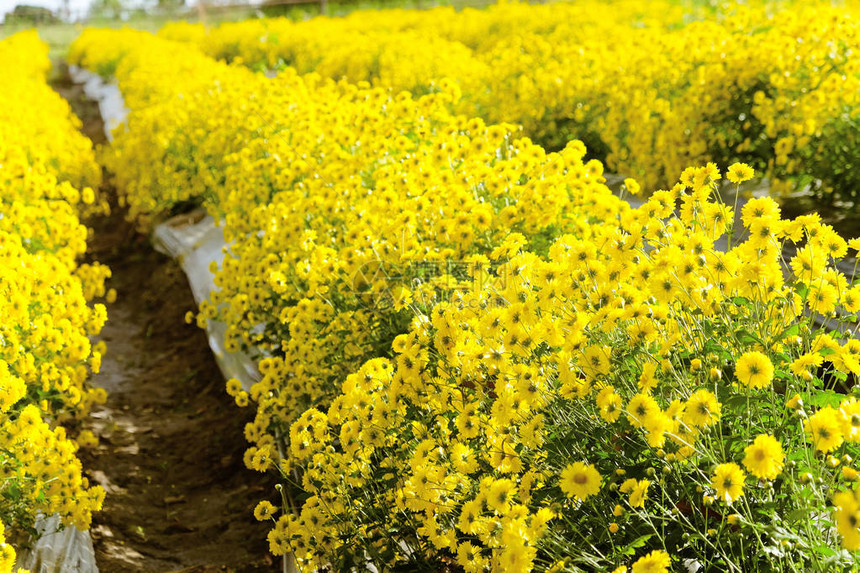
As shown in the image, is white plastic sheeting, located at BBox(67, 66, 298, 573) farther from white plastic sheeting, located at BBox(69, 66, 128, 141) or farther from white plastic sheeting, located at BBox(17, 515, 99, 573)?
white plastic sheeting, located at BBox(69, 66, 128, 141)

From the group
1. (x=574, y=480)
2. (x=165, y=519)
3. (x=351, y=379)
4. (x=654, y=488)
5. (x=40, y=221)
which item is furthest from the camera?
(x=40, y=221)

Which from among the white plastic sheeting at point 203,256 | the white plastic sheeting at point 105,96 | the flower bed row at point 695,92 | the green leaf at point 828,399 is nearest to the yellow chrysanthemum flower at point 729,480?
the green leaf at point 828,399

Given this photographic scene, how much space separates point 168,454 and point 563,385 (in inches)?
132

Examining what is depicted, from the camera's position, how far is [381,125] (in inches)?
199

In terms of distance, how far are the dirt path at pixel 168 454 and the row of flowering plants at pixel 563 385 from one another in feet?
1.63

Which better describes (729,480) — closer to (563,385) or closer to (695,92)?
(563,385)

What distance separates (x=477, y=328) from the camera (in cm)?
237

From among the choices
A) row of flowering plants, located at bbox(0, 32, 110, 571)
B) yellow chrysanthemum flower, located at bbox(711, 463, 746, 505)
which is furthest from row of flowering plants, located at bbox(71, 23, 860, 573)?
row of flowering plants, located at bbox(0, 32, 110, 571)

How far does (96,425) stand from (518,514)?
384 centimetres

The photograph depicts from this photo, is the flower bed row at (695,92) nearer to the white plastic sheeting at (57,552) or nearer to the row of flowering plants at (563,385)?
the row of flowering plants at (563,385)

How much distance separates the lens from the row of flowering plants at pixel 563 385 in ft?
6.26

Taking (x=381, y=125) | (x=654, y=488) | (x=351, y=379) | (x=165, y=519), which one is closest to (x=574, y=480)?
(x=654, y=488)

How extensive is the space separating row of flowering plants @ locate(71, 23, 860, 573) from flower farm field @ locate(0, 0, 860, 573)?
0.01 metres

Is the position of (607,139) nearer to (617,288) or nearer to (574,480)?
(617,288)
